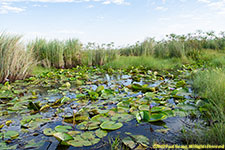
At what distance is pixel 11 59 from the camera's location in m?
4.58

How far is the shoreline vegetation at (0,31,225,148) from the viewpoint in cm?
193

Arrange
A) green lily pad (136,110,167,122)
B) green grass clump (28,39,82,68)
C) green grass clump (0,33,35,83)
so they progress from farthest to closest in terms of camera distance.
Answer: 1. green grass clump (28,39,82,68)
2. green grass clump (0,33,35,83)
3. green lily pad (136,110,167,122)

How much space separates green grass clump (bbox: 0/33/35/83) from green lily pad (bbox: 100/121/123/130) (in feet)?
11.4

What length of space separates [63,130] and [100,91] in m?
1.51

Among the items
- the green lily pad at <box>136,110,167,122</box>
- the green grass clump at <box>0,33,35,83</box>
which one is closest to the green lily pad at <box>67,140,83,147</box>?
the green lily pad at <box>136,110,167,122</box>

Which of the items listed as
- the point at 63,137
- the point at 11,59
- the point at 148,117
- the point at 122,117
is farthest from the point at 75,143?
the point at 11,59

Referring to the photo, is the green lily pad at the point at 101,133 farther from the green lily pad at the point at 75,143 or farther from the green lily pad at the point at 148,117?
the green lily pad at the point at 148,117

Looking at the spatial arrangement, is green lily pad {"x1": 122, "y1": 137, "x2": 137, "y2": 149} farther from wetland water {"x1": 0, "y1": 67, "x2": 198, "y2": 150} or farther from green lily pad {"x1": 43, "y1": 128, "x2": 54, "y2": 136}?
green lily pad {"x1": 43, "y1": 128, "x2": 54, "y2": 136}

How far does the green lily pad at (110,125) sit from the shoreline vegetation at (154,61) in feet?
2.21

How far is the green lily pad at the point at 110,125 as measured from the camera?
71.2 inches

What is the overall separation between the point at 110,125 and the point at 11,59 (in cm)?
395

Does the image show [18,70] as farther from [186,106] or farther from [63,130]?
[186,106]

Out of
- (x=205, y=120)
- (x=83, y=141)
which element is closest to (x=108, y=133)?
(x=83, y=141)

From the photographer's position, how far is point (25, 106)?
8.60 ft
